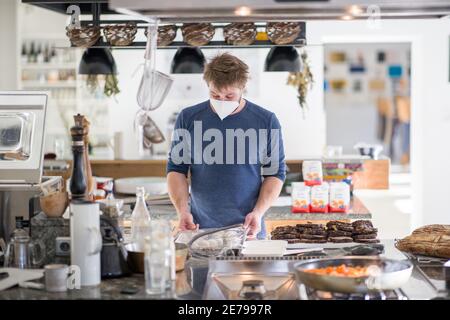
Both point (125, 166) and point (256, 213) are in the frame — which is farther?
point (125, 166)

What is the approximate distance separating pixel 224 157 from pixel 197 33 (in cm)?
84

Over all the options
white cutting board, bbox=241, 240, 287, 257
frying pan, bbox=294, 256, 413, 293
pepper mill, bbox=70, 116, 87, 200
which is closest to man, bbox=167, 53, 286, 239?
white cutting board, bbox=241, 240, 287, 257

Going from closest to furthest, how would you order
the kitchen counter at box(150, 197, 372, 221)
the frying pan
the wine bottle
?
the frying pan < the kitchen counter at box(150, 197, 372, 221) < the wine bottle

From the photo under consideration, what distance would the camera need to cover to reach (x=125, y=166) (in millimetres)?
7879

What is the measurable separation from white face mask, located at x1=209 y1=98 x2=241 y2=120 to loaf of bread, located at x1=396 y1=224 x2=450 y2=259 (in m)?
1.24

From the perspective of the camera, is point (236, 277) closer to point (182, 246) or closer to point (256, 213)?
point (182, 246)

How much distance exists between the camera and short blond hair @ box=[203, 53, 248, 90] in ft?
13.4

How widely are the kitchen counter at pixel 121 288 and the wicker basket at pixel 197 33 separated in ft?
6.82

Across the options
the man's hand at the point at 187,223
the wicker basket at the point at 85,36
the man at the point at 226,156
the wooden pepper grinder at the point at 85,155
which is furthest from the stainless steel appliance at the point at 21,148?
the wicker basket at the point at 85,36


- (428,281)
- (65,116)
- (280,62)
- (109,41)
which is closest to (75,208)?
(428,281)

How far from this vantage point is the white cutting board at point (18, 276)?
280 cm

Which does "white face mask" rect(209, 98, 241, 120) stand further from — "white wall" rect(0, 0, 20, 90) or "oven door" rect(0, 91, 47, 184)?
"white wall" rect(0, 0, 20, 90)

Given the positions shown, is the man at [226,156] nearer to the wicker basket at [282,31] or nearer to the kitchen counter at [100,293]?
the wicker basket at [282,31]

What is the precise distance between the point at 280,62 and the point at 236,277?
8.71ft
